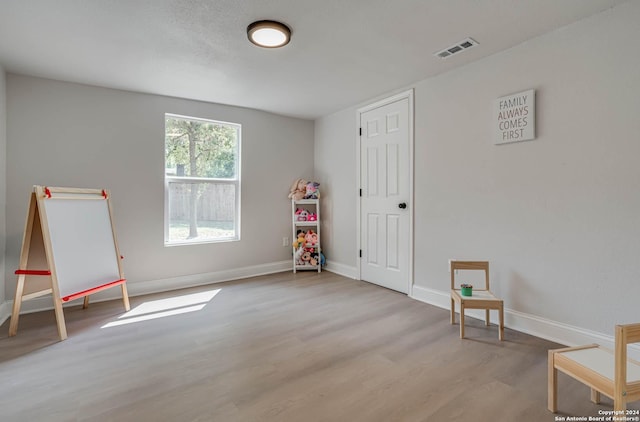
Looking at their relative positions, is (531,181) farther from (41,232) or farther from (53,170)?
(53,170)

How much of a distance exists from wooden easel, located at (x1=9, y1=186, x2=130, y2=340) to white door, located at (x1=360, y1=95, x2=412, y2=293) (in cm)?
276

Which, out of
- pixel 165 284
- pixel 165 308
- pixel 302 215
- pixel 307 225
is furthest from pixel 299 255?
pixel 165 308

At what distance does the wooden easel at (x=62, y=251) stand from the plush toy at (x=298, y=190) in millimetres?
2336

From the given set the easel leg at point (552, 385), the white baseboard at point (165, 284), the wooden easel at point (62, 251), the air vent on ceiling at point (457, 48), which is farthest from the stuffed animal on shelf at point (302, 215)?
the easel leg at point (552, 385)

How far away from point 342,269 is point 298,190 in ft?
4.35

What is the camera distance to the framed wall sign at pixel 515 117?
236cm

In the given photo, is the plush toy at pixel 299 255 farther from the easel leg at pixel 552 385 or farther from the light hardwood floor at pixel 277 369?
the easel leg at pixel 552 385

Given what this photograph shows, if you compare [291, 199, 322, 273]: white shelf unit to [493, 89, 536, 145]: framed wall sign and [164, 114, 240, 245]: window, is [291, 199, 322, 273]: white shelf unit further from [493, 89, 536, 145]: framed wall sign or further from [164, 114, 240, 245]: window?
[493, 89, 536, 145]: framed wall sign

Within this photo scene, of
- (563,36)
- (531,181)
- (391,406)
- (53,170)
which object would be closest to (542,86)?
(563,36)

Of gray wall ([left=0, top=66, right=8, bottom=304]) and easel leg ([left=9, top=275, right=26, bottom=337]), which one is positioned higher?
gray wall ([left=0, top=66, right=8, bottom=304])

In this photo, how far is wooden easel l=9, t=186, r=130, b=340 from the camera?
2.40 meters

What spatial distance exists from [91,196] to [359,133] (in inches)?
120

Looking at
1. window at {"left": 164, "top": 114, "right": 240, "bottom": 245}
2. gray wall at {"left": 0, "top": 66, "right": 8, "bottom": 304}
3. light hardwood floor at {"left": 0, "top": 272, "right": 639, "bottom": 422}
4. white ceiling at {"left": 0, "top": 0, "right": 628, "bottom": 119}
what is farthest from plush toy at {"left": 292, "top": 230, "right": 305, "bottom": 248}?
gray wall at {"left": 0, "top": 66, "right": 8, "bottom": 304}

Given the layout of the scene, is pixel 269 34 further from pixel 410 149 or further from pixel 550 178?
pixel 550 178
